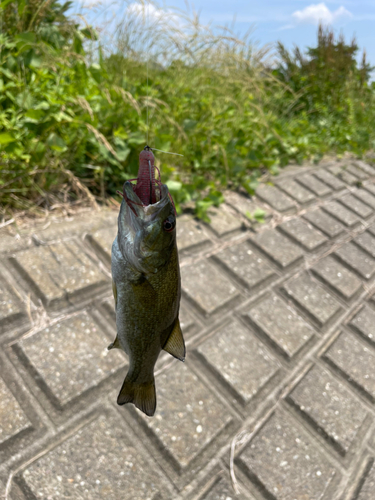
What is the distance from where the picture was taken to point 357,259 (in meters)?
3.23

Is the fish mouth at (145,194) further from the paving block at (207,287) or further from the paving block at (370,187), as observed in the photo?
the paving block at (370,187)

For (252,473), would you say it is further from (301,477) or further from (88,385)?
(88,385)

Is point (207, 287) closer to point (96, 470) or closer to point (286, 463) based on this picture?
point (286, 463)

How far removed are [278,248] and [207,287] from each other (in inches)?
35.9

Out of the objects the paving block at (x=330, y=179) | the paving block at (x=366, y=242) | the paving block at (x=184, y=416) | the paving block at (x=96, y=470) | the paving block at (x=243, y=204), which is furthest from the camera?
the paving block at (x=330, y=179)

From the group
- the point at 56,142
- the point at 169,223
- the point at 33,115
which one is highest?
the point at 169,223

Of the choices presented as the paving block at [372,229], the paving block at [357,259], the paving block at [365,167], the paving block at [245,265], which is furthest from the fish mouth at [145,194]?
the paving block at [365,167]

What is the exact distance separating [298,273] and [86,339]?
1761 millimetres

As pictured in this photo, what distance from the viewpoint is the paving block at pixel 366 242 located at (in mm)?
3422

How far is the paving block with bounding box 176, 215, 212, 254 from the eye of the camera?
2.60m

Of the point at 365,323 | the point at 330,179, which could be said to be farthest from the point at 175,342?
the point at 330,179

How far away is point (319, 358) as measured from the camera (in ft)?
7.29

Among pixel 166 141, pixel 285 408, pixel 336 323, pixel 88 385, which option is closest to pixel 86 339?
pixel 88 385

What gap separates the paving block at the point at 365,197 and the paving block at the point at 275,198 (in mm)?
1260
